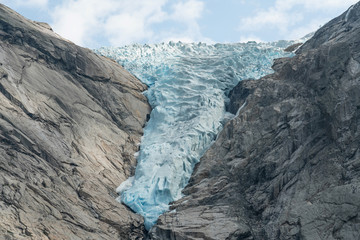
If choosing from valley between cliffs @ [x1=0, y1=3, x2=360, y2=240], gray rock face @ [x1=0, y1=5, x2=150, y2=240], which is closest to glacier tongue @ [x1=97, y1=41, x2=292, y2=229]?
valley between cliffs @ [x1=0, y1=3, x2=360, y2=240]

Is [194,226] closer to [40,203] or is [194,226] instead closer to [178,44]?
[40,203]

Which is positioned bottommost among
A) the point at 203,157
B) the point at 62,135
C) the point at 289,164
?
the point at 289,164

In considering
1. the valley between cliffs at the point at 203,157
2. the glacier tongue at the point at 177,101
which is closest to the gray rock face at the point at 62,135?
the valley between cliffs at the point at 203,157

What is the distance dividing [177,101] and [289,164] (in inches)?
486

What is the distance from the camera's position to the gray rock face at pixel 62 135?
77.6 feet

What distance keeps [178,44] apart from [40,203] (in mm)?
25758

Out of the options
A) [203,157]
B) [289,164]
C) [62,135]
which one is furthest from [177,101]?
[289,164]

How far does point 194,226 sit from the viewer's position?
24.6m

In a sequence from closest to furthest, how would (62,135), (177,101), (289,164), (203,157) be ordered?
(289,164) → (62,135) → (203,157) → (177,101)

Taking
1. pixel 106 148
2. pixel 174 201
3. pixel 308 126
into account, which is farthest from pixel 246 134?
pixel 106 148

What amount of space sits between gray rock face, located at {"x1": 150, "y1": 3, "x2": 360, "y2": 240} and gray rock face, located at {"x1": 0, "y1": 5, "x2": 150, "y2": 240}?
3927 mm

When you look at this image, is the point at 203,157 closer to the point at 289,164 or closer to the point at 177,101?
the point at 289,164

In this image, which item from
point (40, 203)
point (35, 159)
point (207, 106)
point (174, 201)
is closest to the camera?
point (40, 203)

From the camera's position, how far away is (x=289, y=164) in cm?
2584
